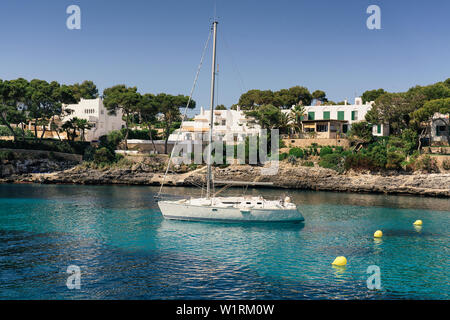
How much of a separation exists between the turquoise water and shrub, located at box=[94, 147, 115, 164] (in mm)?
32647

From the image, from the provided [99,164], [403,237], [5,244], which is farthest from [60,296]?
[99,164]

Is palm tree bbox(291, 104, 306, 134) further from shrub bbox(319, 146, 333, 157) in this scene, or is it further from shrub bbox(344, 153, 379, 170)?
shrub bbox(344, 153, 379, 170)

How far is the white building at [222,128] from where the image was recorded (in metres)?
85.8

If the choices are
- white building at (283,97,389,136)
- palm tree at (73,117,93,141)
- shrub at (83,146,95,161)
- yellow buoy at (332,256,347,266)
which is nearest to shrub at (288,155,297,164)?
white building at (283,97,389,136)

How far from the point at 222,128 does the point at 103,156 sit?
84.9ft

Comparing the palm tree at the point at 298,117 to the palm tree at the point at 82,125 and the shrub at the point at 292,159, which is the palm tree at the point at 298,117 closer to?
the shrub at the point at 292,159

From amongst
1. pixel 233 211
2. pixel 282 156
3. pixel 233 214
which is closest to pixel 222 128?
pixel 282 156

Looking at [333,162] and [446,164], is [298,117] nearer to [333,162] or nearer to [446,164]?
[333,162]

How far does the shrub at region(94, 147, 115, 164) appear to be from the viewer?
3088 inches

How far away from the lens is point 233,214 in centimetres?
3547

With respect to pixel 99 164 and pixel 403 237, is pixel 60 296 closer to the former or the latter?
pixel 403 237

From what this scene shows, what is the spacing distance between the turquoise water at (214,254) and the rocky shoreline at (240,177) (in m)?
18.5

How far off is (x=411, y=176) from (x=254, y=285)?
51.0 metres

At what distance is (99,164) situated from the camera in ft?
254
